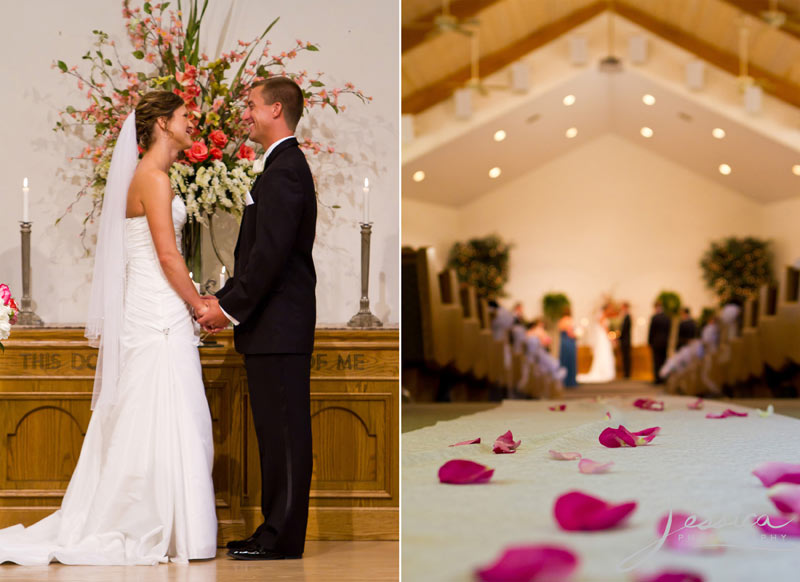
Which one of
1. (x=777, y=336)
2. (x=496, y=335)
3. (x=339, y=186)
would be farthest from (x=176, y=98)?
(x=777, y=336)

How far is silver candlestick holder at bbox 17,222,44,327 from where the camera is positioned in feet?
11.1

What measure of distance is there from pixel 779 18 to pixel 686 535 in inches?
402

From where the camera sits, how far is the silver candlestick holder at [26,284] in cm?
340

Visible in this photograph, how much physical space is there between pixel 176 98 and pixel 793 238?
15668 mm

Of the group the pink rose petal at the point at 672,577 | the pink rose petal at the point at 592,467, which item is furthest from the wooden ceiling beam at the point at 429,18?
the pink rose petal at the point at 672,577

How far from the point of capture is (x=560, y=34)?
1381cm

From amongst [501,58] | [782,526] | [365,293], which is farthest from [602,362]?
[782,526]

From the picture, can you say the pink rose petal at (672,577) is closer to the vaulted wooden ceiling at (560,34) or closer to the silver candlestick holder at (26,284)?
the silver candlestick holder at (26,284)

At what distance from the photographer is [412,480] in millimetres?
2400

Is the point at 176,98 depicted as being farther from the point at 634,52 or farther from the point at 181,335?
the point at 634,52

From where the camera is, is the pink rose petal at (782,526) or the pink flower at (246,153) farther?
the pink flower at (246,153)

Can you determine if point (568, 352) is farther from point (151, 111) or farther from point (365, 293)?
point (151, 111)

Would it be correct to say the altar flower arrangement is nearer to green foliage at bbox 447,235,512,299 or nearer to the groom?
the groom

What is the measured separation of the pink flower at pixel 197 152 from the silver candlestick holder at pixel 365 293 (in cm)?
62
